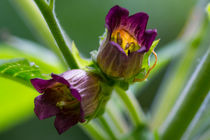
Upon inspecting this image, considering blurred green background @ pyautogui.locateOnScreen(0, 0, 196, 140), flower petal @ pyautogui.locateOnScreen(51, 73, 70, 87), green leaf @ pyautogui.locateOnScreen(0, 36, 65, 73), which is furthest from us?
blurred green background @ pyautogui.locateOnScreen(0, 0, 196, 140)

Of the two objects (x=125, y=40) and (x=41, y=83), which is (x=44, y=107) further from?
(x=125, y=40)

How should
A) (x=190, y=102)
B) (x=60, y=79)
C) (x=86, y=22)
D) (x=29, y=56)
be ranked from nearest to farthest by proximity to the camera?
1. (x=60, y=79)
2. (x=190, y=102)
3. (x=29, y=56)
4. (x=86, y=22)

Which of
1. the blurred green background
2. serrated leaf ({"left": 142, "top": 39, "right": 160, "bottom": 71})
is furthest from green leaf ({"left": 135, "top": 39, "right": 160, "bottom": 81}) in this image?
the blurred green background

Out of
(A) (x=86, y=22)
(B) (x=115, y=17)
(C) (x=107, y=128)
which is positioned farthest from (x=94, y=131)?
(A) (x=86, y=22)

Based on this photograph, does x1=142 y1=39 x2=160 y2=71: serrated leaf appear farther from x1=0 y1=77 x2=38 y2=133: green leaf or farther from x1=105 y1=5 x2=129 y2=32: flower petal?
x1=0 y1=77 x2=38 y2=133: green leaf

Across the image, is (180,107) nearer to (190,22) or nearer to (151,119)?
(151,119)

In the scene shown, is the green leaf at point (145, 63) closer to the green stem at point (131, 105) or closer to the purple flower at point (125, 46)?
the purple flower at point (125, 46)

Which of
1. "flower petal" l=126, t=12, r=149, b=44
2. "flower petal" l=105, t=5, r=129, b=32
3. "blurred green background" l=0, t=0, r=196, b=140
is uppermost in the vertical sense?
"flower petal" l=105, t=5, r=129, b=32
